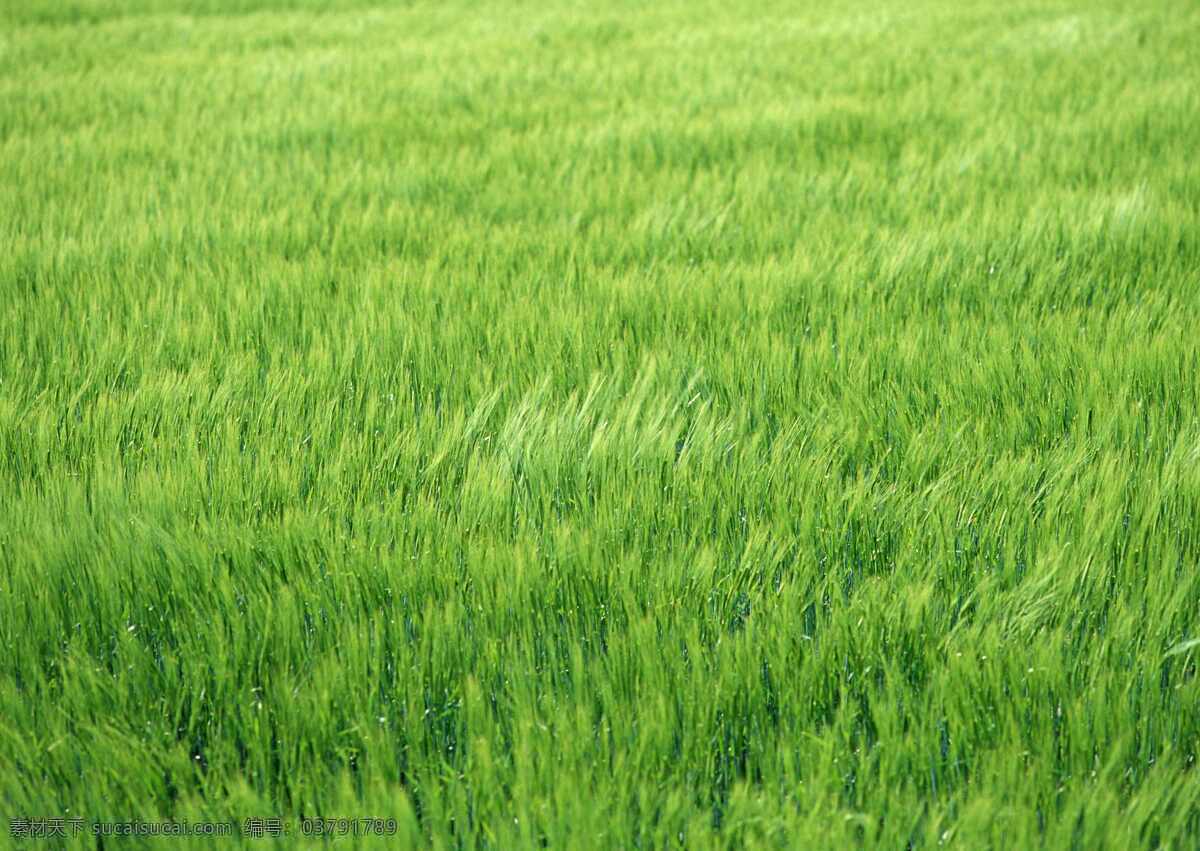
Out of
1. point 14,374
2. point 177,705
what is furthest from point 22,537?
point 14,374

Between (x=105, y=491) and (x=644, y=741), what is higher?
(x=105, y=491)

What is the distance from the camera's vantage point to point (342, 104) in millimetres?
3676

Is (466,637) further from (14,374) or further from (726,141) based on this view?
(726,141)

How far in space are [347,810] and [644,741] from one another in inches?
11.9

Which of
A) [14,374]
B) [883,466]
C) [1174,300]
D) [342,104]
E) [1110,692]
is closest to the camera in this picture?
[1110,692]

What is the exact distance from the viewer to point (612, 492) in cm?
140

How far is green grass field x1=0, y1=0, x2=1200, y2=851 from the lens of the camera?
0.99 meters

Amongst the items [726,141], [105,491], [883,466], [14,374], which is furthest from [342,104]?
[883,466]

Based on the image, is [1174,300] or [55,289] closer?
[1174,300]

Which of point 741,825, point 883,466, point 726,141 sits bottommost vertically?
A: point 741,825

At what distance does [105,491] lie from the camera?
141 centimetres

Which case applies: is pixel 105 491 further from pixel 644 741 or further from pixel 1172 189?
pixel 1172 189

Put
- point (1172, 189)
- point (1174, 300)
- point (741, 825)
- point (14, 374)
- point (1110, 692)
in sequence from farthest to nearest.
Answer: point (1172, 189) → point (1174, 300) → point (14, 374) → point (1110, 692) → point (741, 825)

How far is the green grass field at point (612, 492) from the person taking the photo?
99 cm
